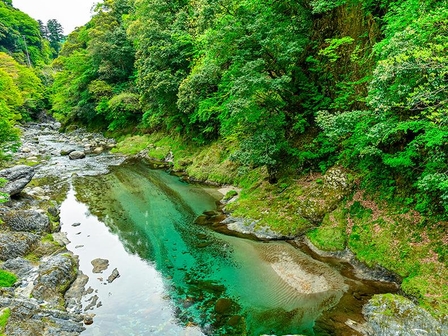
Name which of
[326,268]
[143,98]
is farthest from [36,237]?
[143,98]

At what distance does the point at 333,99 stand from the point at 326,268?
889 cm

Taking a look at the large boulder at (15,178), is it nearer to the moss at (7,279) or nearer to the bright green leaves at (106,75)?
the moss at (7,279)

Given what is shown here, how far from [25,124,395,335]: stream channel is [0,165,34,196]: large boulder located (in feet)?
12.0

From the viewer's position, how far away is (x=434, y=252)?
1030 centimetres

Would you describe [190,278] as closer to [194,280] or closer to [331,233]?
[194,280]

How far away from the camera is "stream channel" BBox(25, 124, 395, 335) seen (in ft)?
31.9

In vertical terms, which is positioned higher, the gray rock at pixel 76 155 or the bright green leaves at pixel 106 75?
the bright green leaves at pixel 106 75

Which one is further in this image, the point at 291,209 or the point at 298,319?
the point at 291,209

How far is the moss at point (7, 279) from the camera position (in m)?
10.7

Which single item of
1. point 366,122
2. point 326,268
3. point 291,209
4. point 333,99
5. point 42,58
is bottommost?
point 326,268

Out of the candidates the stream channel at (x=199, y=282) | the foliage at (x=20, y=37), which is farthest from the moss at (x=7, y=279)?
the foliage at (x=20, y=37)

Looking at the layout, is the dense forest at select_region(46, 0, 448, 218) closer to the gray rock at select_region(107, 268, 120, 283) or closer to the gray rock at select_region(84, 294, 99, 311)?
the gray rock at select_region(107, 268, 120, 283)

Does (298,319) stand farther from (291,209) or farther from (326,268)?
(291,209)

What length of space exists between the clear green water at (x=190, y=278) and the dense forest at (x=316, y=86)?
4.44m
